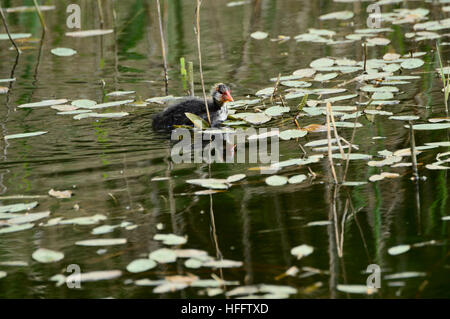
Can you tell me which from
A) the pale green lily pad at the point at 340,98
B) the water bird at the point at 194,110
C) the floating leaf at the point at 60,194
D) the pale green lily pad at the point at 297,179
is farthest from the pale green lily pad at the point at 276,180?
the pale green lily pad at the point at 340,98

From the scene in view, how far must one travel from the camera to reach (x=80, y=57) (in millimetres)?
8461

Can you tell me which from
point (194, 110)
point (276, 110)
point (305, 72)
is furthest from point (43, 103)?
point (305, 72)

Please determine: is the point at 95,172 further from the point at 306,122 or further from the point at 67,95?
the point at 67,95

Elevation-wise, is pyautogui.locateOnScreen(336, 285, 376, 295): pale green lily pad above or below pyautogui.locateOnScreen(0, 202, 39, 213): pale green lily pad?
below

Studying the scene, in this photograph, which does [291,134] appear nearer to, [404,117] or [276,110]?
[276,110]

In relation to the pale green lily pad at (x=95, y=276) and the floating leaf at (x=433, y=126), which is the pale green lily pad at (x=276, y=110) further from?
the pale green lily pad at (x=95, y=276)

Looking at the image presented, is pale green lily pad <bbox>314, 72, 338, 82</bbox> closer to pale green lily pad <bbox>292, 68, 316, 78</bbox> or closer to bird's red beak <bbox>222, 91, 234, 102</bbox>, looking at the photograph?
pale green lily pad <bbox>292, 68, 316, 78</bbox>

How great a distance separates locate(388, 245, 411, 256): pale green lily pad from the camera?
3.69m

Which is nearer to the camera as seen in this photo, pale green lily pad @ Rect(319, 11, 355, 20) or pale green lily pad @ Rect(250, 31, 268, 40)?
pale green lily pad @ Rect(250, 31, 268, 40)

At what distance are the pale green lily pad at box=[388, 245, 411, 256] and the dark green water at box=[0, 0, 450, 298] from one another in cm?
3

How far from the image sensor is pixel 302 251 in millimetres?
3717

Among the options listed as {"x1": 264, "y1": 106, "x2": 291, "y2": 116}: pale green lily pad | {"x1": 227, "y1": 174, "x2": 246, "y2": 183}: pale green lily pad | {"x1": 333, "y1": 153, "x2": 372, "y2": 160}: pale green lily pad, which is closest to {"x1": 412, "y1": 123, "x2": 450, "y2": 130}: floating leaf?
{"x1": 333, "y1": 153, "x2": 372, "y2": 160}: pale green lily pad

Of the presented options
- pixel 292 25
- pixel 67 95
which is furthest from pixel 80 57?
pixel 292 25
